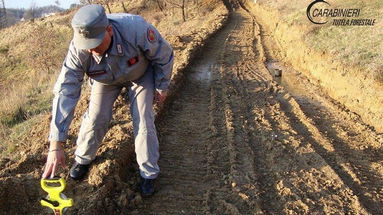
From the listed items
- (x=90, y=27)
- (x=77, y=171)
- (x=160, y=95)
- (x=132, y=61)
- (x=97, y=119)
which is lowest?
(x=77, y=171)

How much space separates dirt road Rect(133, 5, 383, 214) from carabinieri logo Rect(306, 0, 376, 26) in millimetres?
3131

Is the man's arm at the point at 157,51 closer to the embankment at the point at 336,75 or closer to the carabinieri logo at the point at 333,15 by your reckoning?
the embankment at the point at 336,75

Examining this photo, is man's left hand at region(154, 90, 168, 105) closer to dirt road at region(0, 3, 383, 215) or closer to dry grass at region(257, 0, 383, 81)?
dirt road at region(0, 3, 383, 215)

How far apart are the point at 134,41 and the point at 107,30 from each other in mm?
288

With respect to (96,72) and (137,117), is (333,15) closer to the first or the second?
(137,117)

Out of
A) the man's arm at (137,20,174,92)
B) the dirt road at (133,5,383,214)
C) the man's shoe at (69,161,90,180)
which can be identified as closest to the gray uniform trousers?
the man's arm at (137,20,174,92)

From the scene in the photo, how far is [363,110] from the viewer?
7102mm

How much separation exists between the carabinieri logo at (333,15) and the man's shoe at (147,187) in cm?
816

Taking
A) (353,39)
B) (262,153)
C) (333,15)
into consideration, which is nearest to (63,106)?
(262,153)

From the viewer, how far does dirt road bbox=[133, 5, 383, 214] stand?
4.15m

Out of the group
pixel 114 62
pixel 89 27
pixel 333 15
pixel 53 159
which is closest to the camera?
pixel 89 27

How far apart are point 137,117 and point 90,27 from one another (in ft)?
3.64

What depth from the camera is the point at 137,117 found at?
143 inches

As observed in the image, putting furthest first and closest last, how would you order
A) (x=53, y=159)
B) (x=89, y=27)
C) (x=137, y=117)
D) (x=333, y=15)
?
(x=333, y=15)
(x=137, y=117)
(x=53, y=159)
(x=89, y=27)
